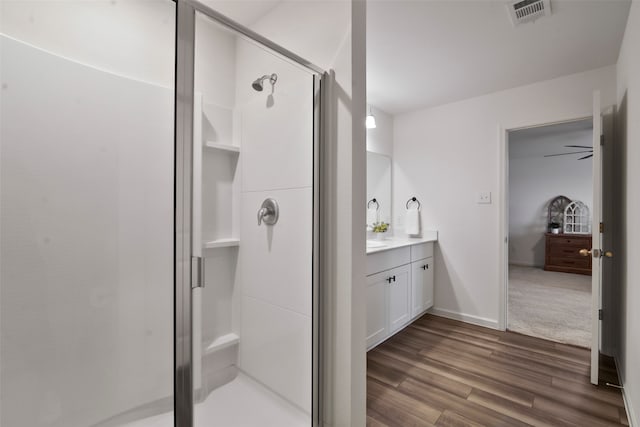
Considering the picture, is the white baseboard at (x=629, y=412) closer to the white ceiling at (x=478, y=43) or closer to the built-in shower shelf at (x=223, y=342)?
the built-in shower shelf at (x=223, y=342)

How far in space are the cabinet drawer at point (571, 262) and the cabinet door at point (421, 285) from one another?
4.06 m

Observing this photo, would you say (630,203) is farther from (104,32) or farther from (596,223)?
(104,32)

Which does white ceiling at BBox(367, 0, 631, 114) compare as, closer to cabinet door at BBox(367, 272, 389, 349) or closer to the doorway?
cabinet door at BBox(367, 272, 389, 349)

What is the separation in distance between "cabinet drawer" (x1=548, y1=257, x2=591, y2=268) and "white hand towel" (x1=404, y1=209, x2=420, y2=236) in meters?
4.15

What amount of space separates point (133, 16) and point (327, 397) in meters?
1.88

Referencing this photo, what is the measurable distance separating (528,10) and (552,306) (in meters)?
3.40

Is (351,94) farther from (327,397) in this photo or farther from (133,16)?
(327,397)

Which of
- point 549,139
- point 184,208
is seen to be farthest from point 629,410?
point 549,139

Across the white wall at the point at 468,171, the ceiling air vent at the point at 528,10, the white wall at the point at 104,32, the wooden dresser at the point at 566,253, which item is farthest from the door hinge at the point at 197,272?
the wooden dresser at the point at 566,253

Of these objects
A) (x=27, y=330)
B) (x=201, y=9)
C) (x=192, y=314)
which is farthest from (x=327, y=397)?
(x=201, y=9)

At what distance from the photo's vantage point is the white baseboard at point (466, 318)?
3.05 m

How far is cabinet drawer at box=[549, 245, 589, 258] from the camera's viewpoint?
574cm

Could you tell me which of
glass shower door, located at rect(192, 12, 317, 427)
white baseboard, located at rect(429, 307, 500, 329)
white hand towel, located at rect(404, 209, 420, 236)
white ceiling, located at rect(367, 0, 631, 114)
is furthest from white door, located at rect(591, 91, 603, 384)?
glass shower door, located at rect(192, 12, 317, 427)

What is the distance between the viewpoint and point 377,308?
2.51 m
